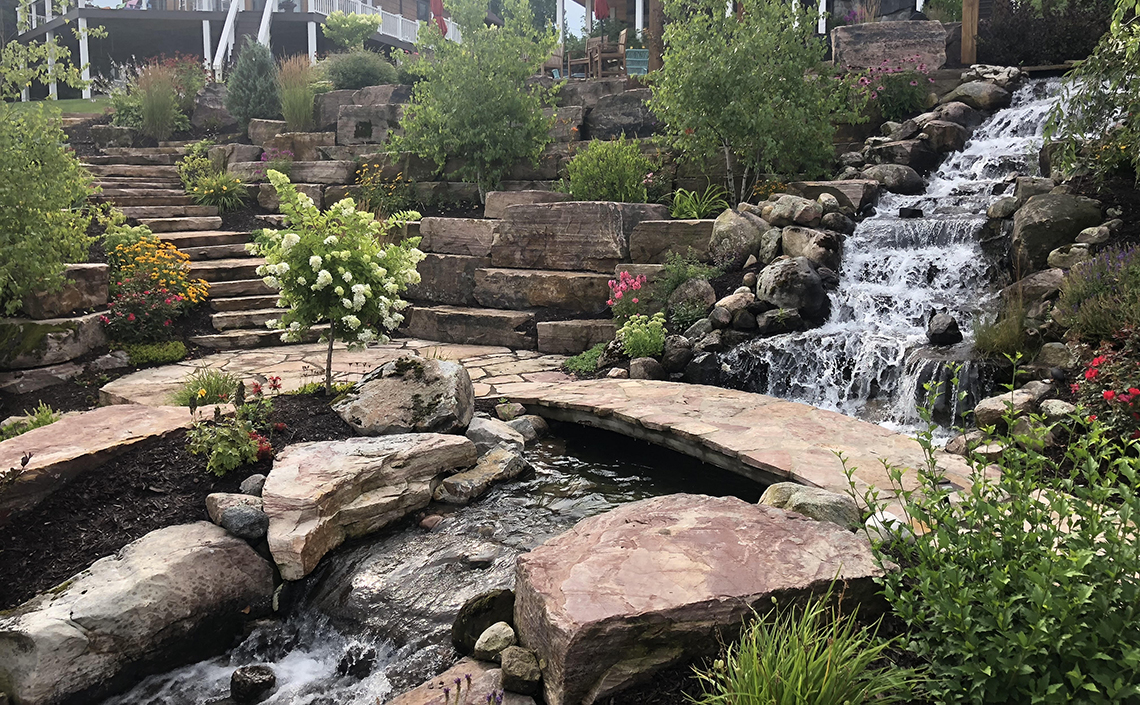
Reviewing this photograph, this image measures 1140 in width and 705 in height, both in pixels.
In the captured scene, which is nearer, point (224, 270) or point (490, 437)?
point (490, 437)

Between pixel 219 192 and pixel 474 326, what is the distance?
538 centimetres

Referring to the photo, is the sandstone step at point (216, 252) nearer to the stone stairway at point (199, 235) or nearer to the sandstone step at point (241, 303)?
the stone stairway at point (199, 235)

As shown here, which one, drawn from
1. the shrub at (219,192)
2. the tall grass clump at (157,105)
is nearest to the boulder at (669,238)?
the shrub at (219,192)

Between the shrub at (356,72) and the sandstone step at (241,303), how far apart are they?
26.1ft

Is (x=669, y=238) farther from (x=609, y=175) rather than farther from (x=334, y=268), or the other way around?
(x=334, y=268)

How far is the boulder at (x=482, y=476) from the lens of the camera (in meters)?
4.58

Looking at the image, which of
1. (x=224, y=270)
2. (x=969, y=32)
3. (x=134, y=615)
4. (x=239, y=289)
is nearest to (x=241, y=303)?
(x=239, y=289)

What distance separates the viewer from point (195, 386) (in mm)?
5602

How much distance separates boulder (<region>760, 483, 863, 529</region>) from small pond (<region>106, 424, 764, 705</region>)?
994mm

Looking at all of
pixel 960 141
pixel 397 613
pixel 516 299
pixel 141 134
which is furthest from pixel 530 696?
pixel 141 134

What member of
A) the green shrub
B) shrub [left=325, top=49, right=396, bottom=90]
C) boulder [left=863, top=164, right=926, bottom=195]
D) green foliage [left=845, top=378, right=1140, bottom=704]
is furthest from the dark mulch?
shrub [left=325, top=49, right=396, bottom=90]

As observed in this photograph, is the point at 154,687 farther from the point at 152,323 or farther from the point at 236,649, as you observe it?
the point at 152,323

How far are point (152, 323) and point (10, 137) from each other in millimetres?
2078

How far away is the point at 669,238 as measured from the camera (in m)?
8.20
